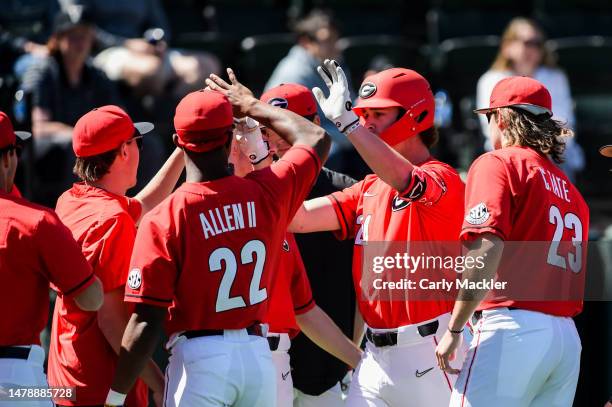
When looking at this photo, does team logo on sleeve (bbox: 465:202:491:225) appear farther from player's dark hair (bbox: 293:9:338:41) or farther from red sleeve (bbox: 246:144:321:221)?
player's dark hair (bbox: 293:9:338:41)

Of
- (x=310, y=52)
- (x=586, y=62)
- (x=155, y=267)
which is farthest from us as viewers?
(x=586, y=62)

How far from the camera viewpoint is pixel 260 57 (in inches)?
349

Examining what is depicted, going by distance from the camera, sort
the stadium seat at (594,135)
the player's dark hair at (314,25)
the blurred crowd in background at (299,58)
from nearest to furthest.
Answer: the blurred crowd in background at (299,58)
the player's dark hair at (314,25)
the stadium seat at (594,135)

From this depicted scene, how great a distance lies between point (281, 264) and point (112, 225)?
83cm

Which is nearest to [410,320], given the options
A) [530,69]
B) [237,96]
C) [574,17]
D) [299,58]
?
[237,96]

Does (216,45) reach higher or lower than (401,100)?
higher

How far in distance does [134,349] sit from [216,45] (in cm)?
533

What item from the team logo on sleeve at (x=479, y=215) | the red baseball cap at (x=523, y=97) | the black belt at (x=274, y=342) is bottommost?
the black belt at (x=274, y=342)

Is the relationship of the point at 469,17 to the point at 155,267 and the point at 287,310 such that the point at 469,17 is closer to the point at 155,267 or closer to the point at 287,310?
the point at 287,310

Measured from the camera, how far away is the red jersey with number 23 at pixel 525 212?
3.96 m

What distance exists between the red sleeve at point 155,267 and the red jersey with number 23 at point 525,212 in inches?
43.8

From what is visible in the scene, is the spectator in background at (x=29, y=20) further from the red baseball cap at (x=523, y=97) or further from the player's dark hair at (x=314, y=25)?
the red baseball cap at (x=523, y=97)

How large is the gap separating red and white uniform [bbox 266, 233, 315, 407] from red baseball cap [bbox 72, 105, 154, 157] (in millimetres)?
838

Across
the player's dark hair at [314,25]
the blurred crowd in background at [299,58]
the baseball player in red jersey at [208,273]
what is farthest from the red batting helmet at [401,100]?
the player's dark hair at [314,25]
